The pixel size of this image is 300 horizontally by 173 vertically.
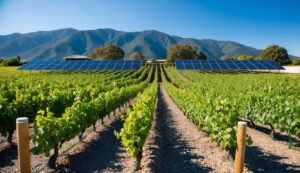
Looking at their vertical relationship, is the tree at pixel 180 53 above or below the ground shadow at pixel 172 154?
above

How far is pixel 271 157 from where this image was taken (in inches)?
333

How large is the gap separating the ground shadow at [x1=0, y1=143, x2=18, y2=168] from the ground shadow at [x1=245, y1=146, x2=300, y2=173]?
7212mm

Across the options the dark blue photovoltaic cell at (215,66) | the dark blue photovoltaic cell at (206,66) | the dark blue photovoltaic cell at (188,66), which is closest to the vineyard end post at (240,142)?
the dark blue photovoltaic cell at (188,66)

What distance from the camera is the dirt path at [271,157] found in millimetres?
7470

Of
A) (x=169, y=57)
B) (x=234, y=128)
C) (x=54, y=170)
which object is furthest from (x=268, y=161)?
(x=169, y=57)

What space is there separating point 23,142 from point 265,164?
662cm

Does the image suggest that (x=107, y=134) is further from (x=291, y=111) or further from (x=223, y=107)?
(x=291, y=111)

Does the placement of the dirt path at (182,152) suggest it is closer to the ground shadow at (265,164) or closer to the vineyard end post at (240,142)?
the ground shadow at (265,164)

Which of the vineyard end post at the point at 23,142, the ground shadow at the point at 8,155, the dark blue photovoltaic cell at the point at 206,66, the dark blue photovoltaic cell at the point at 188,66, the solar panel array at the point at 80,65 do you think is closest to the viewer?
the vineyard end post at the point at 23,142

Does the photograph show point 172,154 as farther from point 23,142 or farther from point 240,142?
point 23,142

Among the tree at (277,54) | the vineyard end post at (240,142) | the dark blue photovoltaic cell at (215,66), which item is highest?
the tree at (277,54)

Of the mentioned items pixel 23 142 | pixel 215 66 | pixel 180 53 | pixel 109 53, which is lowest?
pixel 23 142

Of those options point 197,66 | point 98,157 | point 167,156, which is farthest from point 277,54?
point 98,157

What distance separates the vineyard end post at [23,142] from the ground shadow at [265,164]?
5.69 metres
